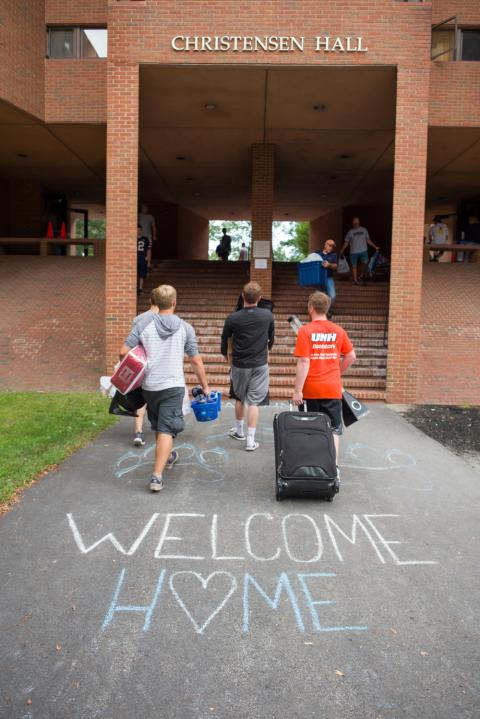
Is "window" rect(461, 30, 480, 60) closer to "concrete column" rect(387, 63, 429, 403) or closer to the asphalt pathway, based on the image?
"concrete column" rect(387, 63, 429, 403)

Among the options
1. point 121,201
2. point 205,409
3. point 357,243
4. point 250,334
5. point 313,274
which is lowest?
point 205,409

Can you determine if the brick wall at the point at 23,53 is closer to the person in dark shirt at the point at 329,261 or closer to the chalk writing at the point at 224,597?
the person in dark shirt at the point at 329,261

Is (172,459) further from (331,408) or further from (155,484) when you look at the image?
(331,408)

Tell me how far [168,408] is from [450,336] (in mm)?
8582

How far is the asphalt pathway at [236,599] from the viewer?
7.72 feet

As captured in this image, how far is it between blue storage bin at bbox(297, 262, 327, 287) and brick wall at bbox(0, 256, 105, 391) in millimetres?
4438

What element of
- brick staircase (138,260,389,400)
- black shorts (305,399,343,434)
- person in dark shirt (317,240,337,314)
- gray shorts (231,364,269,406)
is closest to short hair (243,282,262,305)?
gray shorts (231,364,269,406)

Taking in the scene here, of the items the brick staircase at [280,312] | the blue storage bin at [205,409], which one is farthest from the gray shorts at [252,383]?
the brick staircase at [280,312]

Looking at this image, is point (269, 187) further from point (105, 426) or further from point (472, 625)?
point (472, 625)

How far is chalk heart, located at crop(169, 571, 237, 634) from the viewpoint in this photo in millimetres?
3055

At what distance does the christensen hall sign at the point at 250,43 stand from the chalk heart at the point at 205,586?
31.2 feet

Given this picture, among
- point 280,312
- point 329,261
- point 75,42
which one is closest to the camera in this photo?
point 329,261

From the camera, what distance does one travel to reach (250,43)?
9953mm

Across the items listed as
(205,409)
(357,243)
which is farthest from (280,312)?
(205,409)
